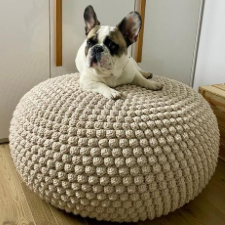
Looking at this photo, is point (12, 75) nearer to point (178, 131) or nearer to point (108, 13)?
point (108, 13)

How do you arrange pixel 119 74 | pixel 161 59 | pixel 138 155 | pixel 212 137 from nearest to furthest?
1. pixel 138 155
2. pixel 212 137
3. pixel 119 74
4. pixel 161 59

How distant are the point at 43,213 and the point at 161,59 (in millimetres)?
1293

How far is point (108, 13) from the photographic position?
1782mm

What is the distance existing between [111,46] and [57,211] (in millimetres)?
671

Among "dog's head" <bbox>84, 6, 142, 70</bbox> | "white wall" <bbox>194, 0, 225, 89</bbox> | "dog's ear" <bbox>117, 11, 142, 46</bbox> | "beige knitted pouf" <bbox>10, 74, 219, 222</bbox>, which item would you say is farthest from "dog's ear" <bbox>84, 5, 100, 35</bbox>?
"white wall" <bbox>194, 0, 225, 89</bbox>

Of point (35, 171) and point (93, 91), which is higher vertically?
point (93, 91)

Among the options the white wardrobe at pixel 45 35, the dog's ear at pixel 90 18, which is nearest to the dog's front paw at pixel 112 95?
the dog's ear at pixel 90 18

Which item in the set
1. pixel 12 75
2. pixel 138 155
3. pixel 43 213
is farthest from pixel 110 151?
pixel 12 75

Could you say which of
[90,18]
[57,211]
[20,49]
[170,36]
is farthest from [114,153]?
[170,36]

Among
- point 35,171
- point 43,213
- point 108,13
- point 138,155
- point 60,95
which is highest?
point 108,13

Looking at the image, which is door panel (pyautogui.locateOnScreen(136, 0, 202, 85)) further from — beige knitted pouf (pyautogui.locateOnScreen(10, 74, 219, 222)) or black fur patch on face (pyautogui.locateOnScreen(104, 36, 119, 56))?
beige knitted pouf (pyautogui.locateOnScreen(10, 74, 219, 222))

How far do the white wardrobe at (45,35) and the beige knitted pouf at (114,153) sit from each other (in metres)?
0.57

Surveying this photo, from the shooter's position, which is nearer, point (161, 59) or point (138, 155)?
point (138, 155)

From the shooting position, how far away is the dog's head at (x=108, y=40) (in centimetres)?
118
